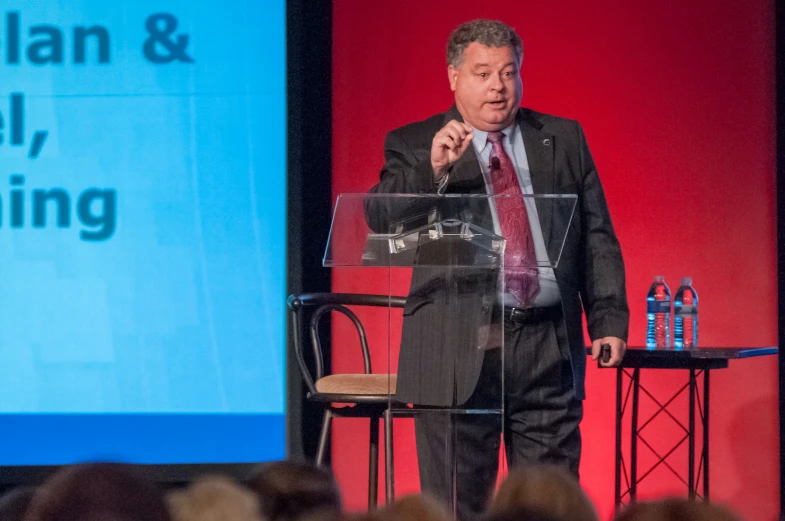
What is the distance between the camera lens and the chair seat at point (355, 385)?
298 cm

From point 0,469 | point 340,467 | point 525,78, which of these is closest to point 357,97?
point 525,78

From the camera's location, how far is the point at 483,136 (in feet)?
8.49

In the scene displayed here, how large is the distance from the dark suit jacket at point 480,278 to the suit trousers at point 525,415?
0.05 m

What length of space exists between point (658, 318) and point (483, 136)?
187cm

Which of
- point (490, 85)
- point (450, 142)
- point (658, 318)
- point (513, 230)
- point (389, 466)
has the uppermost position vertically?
point (490, 85)

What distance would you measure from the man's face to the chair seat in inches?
34.6

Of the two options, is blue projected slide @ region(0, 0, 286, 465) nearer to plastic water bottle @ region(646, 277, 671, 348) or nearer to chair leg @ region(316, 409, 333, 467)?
chair leg @ region(316, 409, 333, 467)

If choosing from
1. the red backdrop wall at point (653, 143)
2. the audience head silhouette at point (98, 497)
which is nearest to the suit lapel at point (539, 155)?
the audience head silhouette at point (98, 497)

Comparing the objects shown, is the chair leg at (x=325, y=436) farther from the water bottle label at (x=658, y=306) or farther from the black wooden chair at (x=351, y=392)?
the water bottle label at (x=658, y=306)

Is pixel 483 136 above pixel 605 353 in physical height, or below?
above

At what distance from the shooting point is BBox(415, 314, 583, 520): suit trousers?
2143 mm

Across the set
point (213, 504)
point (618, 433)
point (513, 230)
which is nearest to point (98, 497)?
point (213, 504)

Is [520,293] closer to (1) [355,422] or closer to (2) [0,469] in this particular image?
(1) [355,422]

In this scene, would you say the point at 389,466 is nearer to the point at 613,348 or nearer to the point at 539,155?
the point at 613,348
